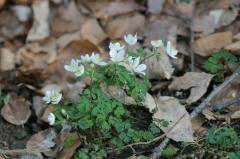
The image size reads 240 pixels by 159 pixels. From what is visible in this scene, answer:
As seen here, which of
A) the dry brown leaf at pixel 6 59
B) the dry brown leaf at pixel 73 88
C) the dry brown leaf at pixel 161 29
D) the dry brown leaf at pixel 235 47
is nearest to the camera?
the dry brown leaf at pixel 235 47

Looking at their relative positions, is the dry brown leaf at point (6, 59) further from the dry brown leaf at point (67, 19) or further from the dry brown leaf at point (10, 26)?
the dry brown leaf at point (67, 19)

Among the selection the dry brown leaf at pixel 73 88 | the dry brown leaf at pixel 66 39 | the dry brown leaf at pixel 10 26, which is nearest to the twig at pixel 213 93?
the dry brown leaf at pixel 73 88

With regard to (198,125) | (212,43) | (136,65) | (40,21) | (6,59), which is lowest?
(6,59)

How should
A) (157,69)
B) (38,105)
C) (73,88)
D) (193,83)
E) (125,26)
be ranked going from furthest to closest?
(125,26) < (73,88) < (38,105) < (157,69) < (193,83)

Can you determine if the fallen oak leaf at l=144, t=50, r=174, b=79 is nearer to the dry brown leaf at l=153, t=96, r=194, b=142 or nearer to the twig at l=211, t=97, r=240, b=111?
the dry brown leaf at l=153, t=96, r=194, b=142

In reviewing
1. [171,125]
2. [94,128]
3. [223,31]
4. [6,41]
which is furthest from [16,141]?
[223,31]

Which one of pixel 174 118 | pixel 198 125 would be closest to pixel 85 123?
pixel 174 118

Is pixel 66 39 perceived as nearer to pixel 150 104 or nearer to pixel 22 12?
pixel 22 12
